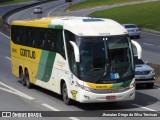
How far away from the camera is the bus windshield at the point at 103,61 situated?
18.3 meters

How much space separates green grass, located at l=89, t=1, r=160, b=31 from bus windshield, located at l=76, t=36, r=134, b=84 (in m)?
45.3

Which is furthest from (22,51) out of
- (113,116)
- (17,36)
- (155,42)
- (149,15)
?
(149,15)

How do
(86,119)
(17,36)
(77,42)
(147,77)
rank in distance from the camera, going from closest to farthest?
1. (86,119)
2. (77,42)
3. (147,77)
4. (17,36)

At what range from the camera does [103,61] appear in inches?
725

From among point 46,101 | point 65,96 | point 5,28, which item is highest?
point 65,96

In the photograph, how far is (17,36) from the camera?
26.1 m

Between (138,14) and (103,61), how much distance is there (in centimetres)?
6211

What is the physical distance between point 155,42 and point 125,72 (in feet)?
116

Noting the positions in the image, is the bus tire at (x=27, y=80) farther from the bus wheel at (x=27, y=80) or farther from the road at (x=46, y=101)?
the road at (x=46, y=101)

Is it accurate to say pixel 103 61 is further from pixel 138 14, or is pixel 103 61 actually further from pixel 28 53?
pixel 138 14

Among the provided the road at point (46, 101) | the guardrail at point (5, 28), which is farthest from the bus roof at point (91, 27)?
the guardrail at point (5, 28)

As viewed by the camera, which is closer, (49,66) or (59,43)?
(59,43)

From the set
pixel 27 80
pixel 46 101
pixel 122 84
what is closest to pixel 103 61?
pixel 122 84

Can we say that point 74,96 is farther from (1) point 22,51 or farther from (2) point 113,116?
(1) point 22,51
